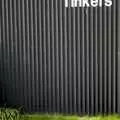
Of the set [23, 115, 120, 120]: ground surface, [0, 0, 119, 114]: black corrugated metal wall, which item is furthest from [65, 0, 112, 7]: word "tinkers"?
[23, 115, 120, 120]: ground surface

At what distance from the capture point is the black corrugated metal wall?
87.0 inches

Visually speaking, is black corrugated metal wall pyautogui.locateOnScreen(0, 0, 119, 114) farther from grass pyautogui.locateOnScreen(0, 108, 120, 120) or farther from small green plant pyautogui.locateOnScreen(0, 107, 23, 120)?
small green plant pyautogui.locateOnScreen(0, 107, 23, 120)

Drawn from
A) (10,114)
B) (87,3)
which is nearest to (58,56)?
(87,3)

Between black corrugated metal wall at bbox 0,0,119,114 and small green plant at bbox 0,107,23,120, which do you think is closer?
small green plant at bbox 0,107,23,120

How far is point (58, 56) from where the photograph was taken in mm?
2279

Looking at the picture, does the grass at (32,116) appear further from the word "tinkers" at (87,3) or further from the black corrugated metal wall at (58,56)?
the word "tinkers" at (87,3)

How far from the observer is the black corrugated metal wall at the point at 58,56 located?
2209 mm

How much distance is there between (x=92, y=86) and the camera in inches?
88.4

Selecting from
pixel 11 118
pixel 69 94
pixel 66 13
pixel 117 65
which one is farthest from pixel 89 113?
pixel 66 13

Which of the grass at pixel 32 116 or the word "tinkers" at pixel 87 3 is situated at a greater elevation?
the word "tinkers" at pixel 87 3

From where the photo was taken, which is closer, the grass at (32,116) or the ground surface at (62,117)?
the grass at (32,116)

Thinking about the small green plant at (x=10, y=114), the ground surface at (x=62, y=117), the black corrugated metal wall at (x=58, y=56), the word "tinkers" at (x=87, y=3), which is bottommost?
the ground surface at (x=62, y=117)

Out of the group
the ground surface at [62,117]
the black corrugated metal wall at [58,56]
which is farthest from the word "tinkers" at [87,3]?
the ground surface at [62,117]

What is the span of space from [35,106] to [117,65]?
0.71 meters
